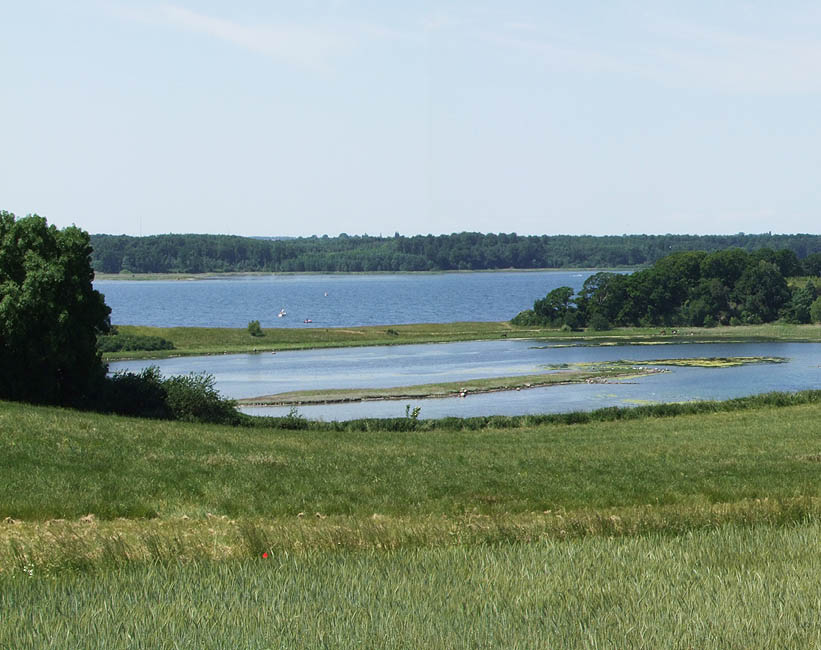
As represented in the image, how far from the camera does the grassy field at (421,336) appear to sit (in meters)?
104

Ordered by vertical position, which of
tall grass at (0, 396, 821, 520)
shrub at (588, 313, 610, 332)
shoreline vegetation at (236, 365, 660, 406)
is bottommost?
shoreline vegetation at (236, 365, 660, 406)

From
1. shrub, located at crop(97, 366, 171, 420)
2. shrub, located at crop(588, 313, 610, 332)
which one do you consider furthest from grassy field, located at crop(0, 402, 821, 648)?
shrub, located at crop(588, 313, 610, 332)

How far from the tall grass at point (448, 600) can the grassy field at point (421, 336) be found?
3488 inches

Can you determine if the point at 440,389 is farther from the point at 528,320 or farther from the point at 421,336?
the point at 528,320

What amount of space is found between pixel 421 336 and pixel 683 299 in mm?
42438

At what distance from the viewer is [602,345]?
100 m

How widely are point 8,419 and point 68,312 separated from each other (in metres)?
12.7

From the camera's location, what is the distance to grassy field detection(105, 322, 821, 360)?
104 metres

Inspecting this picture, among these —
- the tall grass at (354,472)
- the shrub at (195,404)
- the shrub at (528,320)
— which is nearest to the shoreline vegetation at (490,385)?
the shrub at (195,404)

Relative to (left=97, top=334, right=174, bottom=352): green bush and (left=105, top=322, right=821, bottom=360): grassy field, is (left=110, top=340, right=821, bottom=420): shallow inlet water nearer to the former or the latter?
(left=105, top=322, right=821, bottom=360): grassy field

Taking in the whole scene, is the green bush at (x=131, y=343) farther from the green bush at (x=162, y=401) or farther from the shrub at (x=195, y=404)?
the shrub at (x=195, y=404)

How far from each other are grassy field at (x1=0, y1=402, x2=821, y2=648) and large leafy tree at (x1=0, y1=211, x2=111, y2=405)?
14.1 m

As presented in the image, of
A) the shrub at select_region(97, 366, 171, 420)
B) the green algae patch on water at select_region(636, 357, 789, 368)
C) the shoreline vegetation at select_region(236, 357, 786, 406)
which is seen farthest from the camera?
the green algae patch on water at select_region(636, 357, 789, 368)

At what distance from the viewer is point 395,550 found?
33.4 feet
